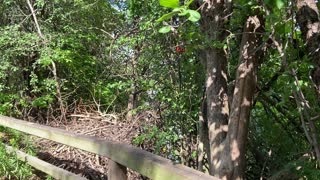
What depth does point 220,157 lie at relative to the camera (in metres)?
3.28

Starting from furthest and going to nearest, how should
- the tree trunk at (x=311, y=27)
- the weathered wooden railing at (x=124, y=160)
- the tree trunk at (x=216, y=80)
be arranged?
1. the tree trunk at (x=216, y=80)
2. the tree trunk at (x=311, y=27)
3. the weathered wooden railing at (x=124, y=160)

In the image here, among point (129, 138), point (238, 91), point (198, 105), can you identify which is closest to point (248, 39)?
point (238, 91)

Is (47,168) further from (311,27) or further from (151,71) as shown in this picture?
(311,27)

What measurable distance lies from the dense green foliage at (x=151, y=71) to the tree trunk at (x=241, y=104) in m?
0.15

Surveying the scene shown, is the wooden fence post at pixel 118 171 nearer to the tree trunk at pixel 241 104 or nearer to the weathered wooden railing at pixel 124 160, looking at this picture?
the weathered wooden railing at pixel 124 160

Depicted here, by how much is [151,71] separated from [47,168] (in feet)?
7.04

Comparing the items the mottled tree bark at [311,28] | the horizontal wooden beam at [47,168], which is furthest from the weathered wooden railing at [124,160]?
the mottled tree bark at [311,28]

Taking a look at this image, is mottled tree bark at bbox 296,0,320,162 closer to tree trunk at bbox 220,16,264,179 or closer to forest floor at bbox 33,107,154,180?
tree trunk at bbox 220,16,264,179

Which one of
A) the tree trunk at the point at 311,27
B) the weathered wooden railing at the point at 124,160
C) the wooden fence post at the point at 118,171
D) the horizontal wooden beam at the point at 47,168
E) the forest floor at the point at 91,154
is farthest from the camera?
A: the forest floor at the point at 91,154

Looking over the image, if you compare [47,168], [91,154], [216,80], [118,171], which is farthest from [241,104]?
[91,154]

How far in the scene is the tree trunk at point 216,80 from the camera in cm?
331

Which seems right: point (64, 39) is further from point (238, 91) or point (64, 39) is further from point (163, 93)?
point (238, 91)

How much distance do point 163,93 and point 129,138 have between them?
106cm

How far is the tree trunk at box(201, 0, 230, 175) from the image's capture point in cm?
331
